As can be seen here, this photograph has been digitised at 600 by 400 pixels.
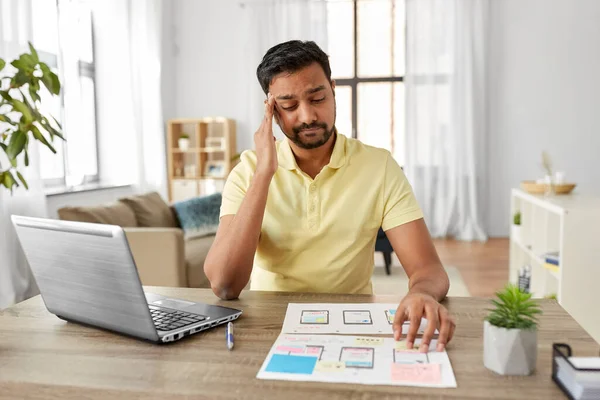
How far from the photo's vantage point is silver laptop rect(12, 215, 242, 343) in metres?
0.93

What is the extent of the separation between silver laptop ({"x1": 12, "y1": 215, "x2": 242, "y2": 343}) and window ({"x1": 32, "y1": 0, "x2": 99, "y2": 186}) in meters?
3.67

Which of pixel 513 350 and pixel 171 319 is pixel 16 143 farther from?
pixel 513 350

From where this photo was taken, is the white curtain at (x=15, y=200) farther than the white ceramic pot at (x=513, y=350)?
Yes

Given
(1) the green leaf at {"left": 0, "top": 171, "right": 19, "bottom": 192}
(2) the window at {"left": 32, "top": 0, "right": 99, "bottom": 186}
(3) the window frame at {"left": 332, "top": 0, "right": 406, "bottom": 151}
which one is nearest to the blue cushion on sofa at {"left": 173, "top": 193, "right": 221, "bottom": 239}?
(2) the window at {"left": 32, "top": 0, "right": 99, "bottom": 186}

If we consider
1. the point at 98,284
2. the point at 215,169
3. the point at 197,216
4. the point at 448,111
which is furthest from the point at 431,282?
the point at 215,169

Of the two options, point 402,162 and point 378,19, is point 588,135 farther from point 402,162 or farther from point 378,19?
A: point 378,19

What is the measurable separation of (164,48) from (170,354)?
20.2 ft

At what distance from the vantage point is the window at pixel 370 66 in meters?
6.32

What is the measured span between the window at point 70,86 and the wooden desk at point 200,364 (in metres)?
3.76

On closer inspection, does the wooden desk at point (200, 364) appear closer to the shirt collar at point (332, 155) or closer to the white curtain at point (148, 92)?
the shirt collar at point (332, 155)

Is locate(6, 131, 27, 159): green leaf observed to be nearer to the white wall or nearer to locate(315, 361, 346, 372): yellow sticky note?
locate(315, 361, 346, 372): yellow sticky note

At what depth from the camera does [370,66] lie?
21.0 ft

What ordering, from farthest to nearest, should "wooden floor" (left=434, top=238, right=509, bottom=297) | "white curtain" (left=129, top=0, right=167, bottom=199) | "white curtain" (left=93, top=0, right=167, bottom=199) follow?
"white curtain" (left=129, top=0, right=167, bottom=199) < "white curtain" (left=93, top=0, right=167, bottom=199) < "wooden floor" (left=434, top=238, right=509, bottom=297)

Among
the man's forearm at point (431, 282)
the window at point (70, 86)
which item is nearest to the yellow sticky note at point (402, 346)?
the man's forearm at point (431, 282)
